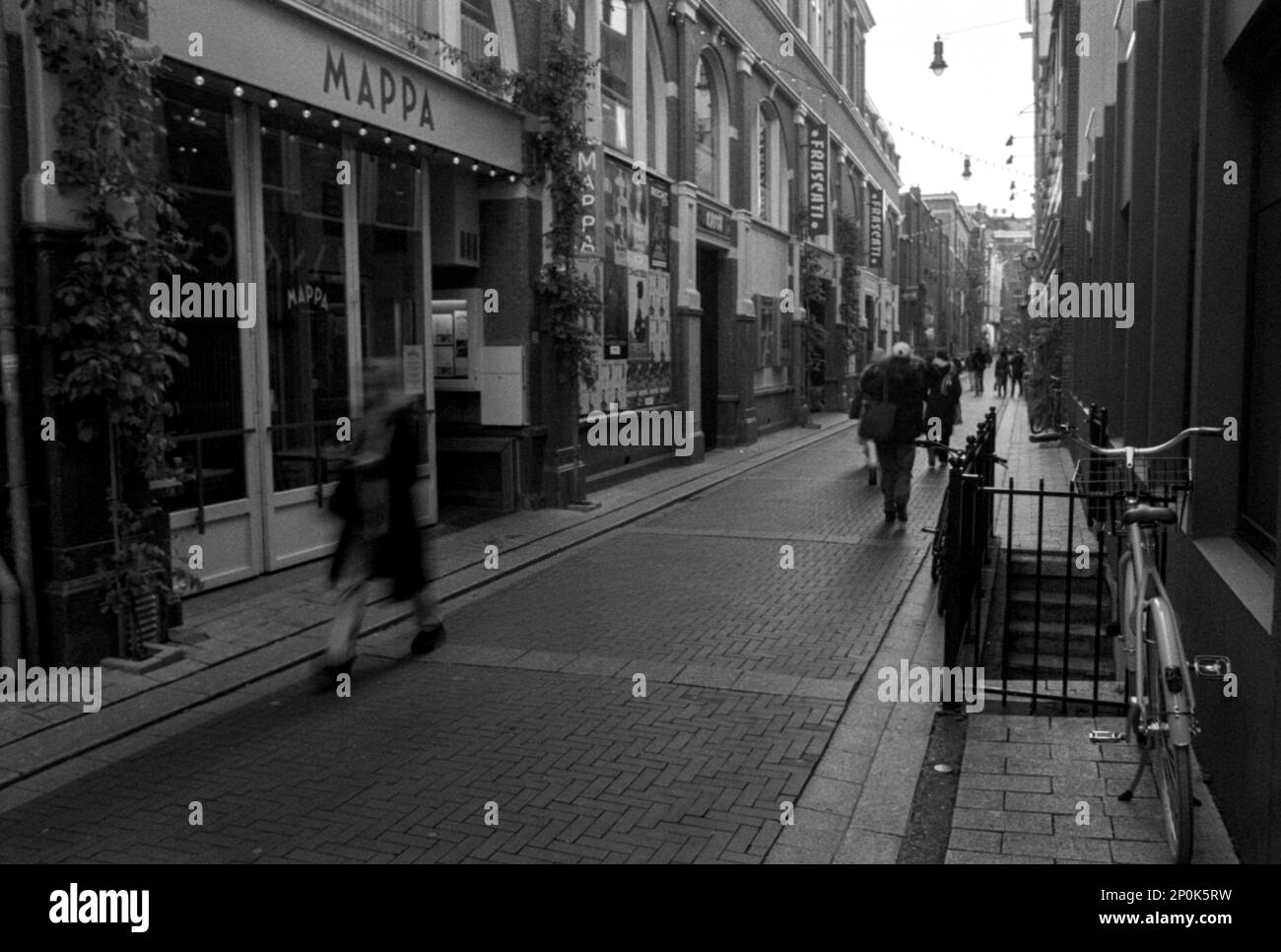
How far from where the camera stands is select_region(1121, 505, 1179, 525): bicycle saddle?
435 centimetres

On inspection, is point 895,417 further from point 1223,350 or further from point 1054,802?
point 1054,802

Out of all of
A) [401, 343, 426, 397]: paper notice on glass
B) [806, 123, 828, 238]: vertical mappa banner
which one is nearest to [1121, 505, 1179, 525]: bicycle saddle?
[401, 343, 426, 397]: paper notice on glass

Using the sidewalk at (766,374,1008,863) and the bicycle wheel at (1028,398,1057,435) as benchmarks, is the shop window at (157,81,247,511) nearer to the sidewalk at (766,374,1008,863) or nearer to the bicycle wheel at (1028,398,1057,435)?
the sidewalk at (766,374,1008,863)

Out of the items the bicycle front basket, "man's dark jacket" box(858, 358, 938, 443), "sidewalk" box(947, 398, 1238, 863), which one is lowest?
"sidewalk" box(947, 398, 1238, 863)

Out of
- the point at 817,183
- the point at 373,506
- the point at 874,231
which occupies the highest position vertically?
the point at 874,231

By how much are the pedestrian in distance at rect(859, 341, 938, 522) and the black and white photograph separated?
10 centimetres

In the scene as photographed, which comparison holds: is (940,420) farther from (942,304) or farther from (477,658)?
(942,304)

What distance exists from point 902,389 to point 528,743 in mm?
7228

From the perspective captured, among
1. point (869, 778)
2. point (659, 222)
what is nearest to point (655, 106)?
point (659, 222)

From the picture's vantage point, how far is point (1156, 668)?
169 inches

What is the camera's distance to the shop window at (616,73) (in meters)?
15.0

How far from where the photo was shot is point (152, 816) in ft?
15.4

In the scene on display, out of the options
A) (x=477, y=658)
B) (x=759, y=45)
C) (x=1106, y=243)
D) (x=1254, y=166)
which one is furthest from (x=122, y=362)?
(x=759, y=45)

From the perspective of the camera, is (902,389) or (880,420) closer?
(880,420)
